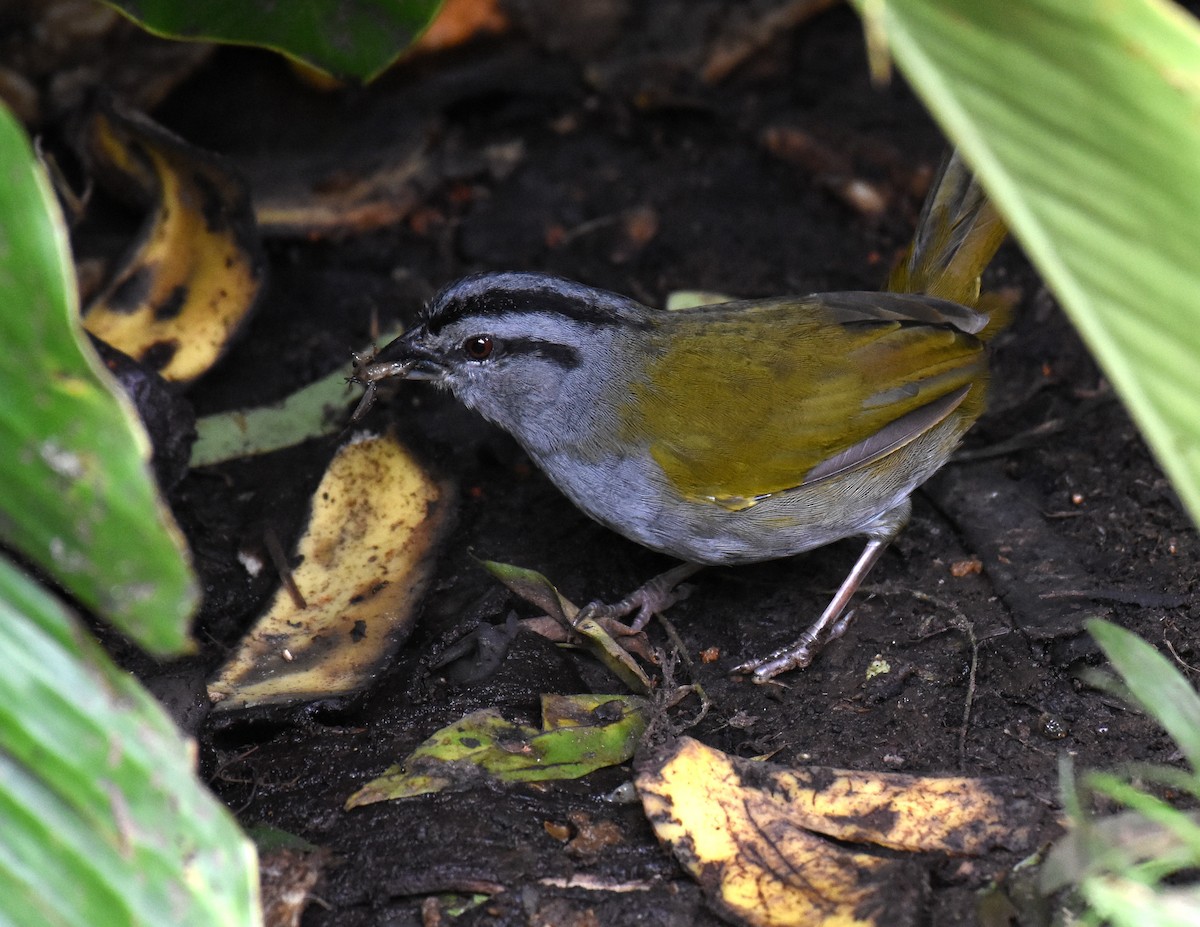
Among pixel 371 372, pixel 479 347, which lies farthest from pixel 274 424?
pixel 479 347

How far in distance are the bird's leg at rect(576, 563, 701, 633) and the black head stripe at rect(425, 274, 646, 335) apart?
888 mm

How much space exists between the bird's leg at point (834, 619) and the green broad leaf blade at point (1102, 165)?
5.98 ft

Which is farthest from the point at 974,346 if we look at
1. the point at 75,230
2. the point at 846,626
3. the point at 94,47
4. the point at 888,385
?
the point at 94,47

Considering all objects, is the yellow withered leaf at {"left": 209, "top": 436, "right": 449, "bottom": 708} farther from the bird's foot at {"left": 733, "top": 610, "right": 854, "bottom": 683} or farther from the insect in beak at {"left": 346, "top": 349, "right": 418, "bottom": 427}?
the bird's foot at {"left": 733, "top": 610, "right": 854, "bottom": 683}

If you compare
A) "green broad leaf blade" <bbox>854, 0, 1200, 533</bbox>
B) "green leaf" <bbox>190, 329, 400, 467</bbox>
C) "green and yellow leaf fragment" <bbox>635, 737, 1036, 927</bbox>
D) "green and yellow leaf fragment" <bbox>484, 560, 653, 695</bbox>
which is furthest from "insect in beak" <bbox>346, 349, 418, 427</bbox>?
"green broad leaf blade" <bbox>854, 0, 1200, 533</bbox>

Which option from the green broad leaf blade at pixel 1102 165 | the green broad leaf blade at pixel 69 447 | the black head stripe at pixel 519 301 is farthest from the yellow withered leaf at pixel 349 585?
the green broad leaf blade at pixel 1102 165

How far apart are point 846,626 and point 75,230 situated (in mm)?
3275

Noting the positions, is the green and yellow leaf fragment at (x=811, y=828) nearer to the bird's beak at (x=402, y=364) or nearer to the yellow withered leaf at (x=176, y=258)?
the bird's beak at (x=402, y=364)

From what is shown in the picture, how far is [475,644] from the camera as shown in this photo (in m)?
3.63

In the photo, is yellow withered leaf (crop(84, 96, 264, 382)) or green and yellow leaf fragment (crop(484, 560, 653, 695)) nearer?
green and yellow leaf fragment (crop(484, 560, 653, 695))

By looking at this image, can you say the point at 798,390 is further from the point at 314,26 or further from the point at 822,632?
the point at 314,26

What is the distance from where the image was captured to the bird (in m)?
3.82

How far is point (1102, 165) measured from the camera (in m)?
2.04

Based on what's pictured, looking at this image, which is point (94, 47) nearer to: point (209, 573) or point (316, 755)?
point (209, 573)
